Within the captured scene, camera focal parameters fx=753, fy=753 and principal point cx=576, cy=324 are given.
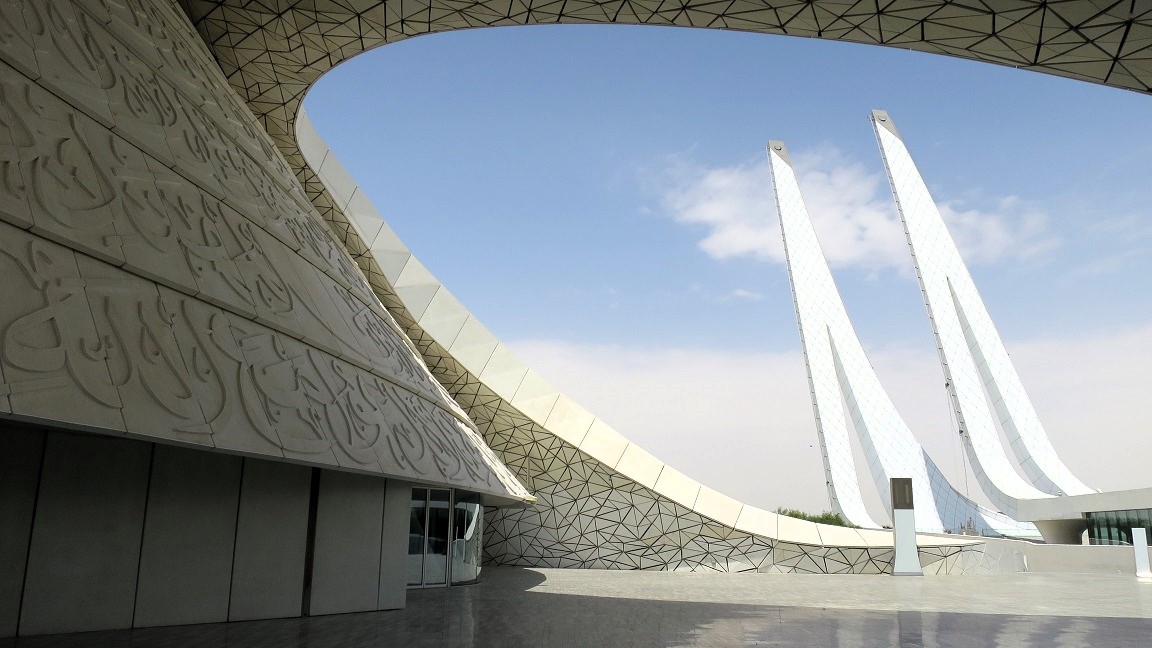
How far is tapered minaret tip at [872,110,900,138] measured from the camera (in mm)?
37094

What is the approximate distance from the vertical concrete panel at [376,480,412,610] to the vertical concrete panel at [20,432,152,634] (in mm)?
3737

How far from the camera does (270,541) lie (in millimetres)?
9656

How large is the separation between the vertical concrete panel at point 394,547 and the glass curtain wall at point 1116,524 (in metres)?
30.9

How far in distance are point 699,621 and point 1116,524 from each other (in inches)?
1168

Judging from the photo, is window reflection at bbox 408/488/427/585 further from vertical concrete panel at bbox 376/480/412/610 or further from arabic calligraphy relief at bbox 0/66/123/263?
arabic calligraphy relief at bbox 0/66/123/263

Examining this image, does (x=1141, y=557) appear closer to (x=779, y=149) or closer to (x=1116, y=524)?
(x=1116, y=524)

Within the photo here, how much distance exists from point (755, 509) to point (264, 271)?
62.1ft

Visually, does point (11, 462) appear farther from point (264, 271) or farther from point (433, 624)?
point (433, 624)

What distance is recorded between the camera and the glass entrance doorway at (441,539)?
15.0 metres

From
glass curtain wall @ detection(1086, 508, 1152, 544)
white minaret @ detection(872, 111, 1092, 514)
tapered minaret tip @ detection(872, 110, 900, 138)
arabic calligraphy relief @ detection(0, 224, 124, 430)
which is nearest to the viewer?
arabic calligraphy relief @ detection(0, 224, 124, 430)

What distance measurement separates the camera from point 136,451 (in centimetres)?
847

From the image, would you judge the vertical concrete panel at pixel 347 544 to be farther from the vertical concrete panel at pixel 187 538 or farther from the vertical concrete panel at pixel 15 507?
the vertical concrete panel at pixel 15 507

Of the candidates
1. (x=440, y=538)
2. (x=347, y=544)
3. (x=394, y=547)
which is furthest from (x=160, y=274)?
(x=440, y=538)

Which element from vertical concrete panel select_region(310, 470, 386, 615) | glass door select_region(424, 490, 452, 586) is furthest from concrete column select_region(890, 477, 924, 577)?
vertical concrete panel select_region(310, 470, 386, 615)
